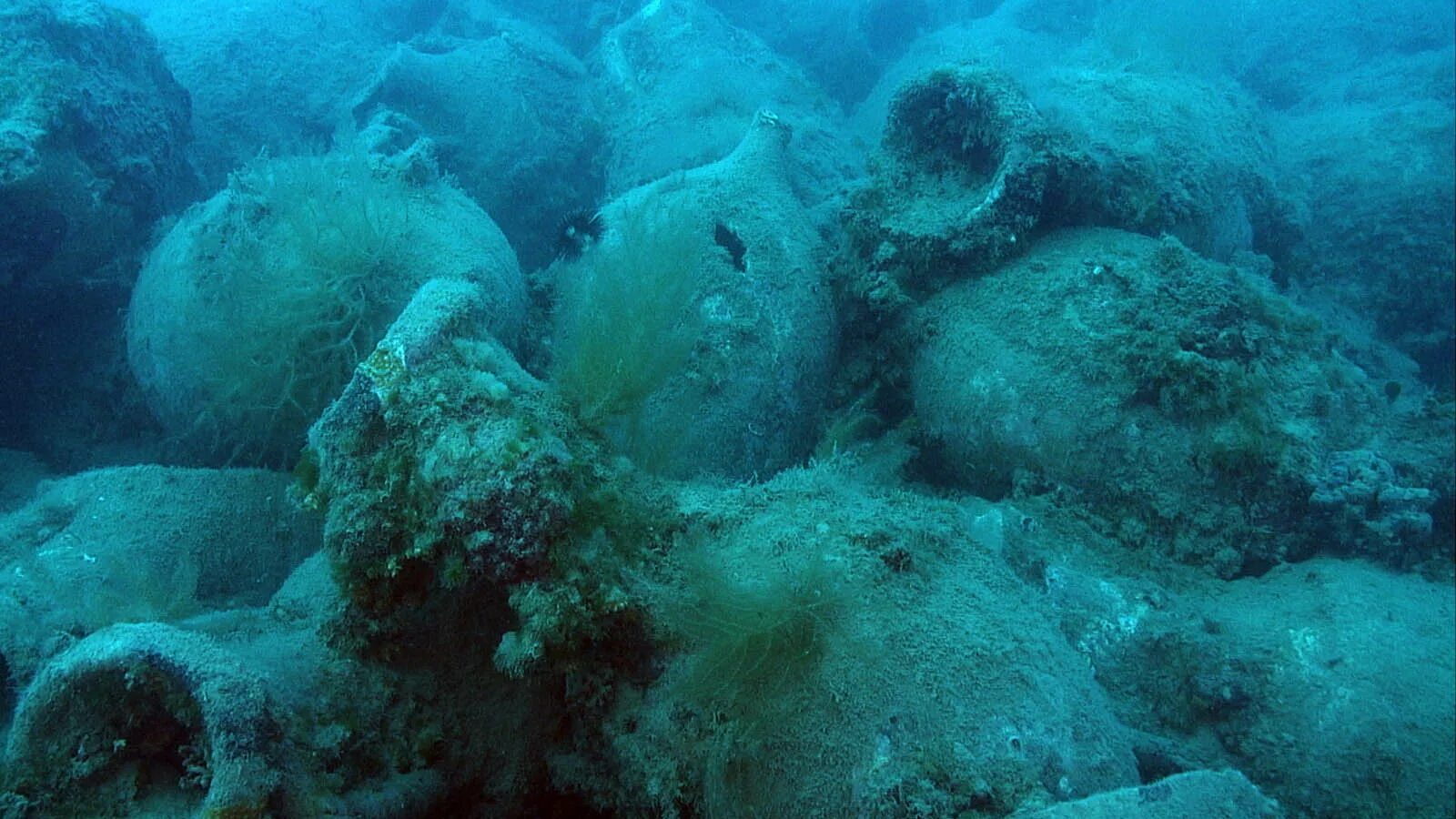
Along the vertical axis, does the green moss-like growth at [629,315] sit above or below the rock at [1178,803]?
below

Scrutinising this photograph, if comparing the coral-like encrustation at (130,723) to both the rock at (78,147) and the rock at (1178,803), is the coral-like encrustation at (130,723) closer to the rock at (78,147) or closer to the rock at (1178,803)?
the rock at (1178,803)

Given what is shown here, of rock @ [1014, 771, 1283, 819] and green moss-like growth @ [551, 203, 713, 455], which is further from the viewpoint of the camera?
green moss-like growth @ [551, 203, 713, 455]

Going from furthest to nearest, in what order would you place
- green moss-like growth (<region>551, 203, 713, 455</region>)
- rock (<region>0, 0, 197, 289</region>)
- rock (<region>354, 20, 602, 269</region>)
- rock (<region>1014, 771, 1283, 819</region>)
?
rock (<region>354, 20, 602, 269</region>), rock (<region>0, 0, 197, 289</region>), green moss-like growth (<region>551, 203, 713, 455</region>), rock (<region>1014, 771, 1283, 819</region>)

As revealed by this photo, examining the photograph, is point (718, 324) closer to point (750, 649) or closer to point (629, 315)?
point (629, 315)

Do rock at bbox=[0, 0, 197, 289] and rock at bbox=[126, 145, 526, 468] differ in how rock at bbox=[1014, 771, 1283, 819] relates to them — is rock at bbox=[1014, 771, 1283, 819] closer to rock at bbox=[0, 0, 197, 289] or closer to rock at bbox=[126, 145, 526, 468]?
rock at bbox=[126, 145, 526, 468]

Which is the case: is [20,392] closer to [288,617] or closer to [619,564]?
[288,617]

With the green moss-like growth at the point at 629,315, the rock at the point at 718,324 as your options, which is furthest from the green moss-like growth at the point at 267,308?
the rock at the point at 718,324

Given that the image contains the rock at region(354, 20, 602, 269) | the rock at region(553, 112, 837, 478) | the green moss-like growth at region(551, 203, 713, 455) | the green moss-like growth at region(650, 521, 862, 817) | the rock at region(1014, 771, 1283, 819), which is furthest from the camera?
the rock at region(354, 20, 602, 269)

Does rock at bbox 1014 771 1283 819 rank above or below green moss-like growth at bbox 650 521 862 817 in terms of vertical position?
above

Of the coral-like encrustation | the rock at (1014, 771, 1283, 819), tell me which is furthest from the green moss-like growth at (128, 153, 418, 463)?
the rock at (1014, 771, 1283, 819)

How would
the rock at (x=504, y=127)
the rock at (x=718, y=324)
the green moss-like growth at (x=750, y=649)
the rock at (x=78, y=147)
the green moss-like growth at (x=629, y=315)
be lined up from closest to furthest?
the green moss-like growth at (x=750, y=649)
the green moss-like growth at (x=629, y=315)
the rock at (x=718, y=324)
the rock at (x=78, y=147)
the rock at (x=504, y=127)

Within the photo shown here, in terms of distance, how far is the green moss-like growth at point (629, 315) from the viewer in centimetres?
430

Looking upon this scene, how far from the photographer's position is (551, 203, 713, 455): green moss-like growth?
4.30m

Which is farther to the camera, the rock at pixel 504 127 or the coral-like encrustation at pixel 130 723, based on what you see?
the rock at pixel 504 127
